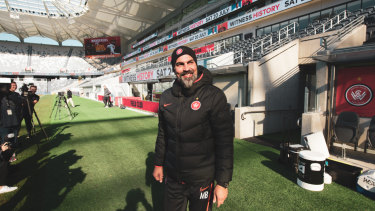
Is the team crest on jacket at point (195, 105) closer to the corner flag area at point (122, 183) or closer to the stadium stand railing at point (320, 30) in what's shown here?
the corner flag area at point (122, 183)

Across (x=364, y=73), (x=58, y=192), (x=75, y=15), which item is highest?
(x=75, y=15)

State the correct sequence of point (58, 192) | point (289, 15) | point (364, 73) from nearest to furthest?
point (58, 192) < point (364, 73) < point (289, 15)

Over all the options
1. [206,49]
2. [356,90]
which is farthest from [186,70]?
[206,49]

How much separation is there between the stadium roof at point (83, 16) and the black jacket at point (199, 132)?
133 feet

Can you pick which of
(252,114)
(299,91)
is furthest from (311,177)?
(299,91)

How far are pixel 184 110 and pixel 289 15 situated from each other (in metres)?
23.2

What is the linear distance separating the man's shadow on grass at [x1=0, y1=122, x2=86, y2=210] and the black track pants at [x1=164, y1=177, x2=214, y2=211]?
8.89ft

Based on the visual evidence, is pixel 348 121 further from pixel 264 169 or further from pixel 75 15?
pixel 75 15

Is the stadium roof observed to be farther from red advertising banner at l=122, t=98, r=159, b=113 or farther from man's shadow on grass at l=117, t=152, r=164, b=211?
man's shadow on grass at l=117, t=152, r=164, b=211

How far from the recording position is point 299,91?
1020cm

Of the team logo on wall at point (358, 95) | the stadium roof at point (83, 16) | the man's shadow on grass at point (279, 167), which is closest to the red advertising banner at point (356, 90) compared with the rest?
the team logo on wall at point (358, 95)

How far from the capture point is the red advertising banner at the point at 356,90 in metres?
6.23

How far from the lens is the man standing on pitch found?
5.78 ft

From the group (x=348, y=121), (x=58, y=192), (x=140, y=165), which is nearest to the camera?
(x=58, y=192)
